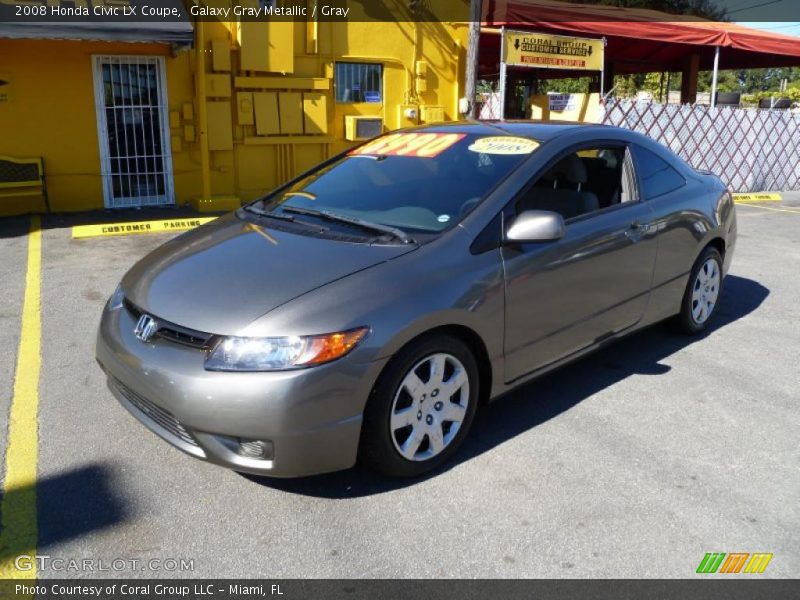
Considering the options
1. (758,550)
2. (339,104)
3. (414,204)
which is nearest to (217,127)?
(339,104)

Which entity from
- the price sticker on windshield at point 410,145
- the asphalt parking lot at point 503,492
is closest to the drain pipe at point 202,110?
the asphalt parking lot at point 503,492

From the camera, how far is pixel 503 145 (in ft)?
12.7

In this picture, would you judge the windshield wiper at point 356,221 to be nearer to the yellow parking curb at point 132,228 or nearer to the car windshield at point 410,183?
the car windshield at point 410,183

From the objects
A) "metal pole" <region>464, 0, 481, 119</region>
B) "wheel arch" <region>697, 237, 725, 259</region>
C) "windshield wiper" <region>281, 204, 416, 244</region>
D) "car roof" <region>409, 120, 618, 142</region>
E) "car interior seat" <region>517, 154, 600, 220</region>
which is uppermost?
"metal pole" <region>464, 0, 481, 119</region>

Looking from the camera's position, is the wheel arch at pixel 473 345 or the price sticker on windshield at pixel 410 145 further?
the price sticker on windshield at pixel 410 145

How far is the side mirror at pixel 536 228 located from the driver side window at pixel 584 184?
0.19 metres

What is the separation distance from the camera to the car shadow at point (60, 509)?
270 centimetres

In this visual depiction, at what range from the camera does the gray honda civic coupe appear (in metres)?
2.71

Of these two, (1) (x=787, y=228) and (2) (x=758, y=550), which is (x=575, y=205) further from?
(1) (x=787, y=228)

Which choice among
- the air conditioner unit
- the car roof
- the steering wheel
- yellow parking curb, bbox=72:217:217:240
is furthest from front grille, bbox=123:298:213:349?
the air conditioner unit

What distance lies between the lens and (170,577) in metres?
2.52

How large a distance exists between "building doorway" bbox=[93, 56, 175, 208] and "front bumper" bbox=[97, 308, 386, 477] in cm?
812

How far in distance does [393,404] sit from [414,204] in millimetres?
1154

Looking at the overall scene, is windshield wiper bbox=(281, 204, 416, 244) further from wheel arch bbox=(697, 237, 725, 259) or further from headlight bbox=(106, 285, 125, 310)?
wheel arch bbox=(697, 237, 725, 259)
